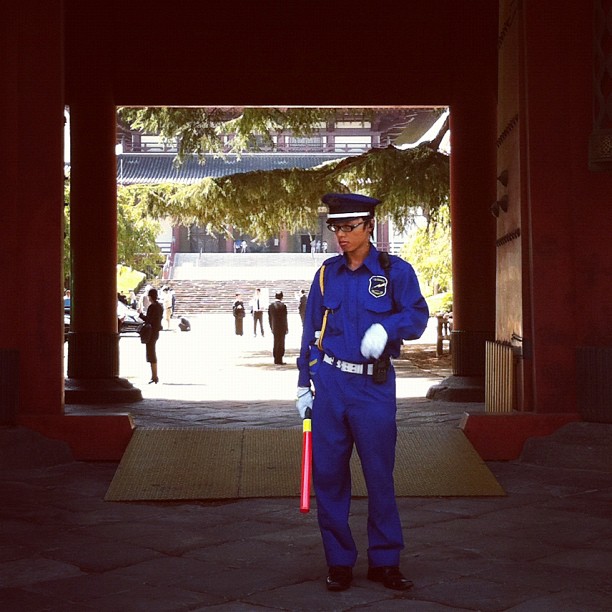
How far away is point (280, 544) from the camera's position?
5031mm

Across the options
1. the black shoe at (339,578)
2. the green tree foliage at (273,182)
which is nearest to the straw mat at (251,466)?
the black shoe at (339,578)

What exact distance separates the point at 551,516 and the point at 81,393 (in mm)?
6510

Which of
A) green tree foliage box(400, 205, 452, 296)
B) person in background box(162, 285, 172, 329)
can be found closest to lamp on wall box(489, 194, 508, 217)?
green tree foliage box(400, 205, 452, 296)

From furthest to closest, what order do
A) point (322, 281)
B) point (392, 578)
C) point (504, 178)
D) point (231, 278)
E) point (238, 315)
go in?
point (231, 278), point (238, 315), point (504, 178), point (322, 281), point (392, 578)

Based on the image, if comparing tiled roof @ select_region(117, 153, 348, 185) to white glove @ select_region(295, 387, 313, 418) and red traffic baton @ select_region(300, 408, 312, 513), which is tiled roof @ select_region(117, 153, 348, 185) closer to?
white glove @ select_region(295, 387, 313, 418)

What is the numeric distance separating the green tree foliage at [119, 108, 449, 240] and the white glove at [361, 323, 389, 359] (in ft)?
38.0

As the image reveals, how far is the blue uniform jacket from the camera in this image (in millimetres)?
4332

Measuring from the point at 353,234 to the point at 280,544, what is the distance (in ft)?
4.91

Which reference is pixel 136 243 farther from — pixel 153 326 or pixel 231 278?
pixel 153 326

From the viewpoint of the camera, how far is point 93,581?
4344mm

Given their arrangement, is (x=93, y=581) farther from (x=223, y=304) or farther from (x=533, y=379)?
(x=223, y=304)

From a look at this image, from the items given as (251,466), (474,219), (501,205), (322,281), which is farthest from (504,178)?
(322,281)

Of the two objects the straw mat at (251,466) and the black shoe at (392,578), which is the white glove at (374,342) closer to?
the black shoe at (392,578)

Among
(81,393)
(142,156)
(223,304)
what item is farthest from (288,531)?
(142,156)
